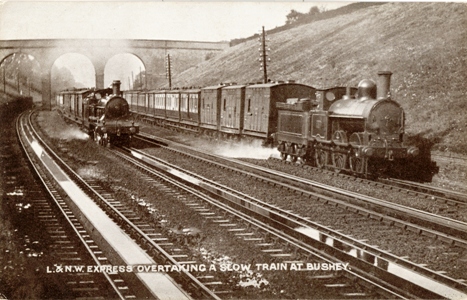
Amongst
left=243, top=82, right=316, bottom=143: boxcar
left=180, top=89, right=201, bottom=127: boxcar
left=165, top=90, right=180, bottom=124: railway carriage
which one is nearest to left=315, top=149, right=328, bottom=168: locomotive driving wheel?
left=243, top=82, right=316, bottom=143: boxcar

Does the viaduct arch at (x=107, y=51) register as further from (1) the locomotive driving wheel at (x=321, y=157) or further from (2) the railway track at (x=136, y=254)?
(2) the railway track at (x=136, y=254)

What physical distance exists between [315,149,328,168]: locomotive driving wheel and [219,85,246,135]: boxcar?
7169mm

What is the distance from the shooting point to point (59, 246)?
942 cm

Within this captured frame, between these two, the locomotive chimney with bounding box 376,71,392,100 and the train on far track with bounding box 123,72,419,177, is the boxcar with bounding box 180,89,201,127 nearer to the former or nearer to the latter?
the train on far track with bounding box 123,72,419,177

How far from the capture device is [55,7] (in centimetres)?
1030

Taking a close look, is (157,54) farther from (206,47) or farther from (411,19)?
(411,19)

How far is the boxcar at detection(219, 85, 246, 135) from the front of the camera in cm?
2566

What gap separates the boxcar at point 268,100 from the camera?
2216 cm

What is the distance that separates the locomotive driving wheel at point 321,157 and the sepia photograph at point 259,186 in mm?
59

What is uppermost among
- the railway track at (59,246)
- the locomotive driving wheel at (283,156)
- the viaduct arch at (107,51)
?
the viaduct arch at (107,51)

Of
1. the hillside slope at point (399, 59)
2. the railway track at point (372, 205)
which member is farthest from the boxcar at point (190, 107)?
the railway track at point (372, 205)

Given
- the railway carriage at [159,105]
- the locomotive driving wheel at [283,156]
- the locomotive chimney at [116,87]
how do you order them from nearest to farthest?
the locomotive driving wheel at [283,156]
the locomotive chimney at [116,87]
the railway carriage at [159,105]

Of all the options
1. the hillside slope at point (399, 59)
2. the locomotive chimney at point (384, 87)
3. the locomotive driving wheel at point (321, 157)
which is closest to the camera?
the locomotive chimney at point (384, 87)

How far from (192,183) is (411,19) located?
2711 cm
